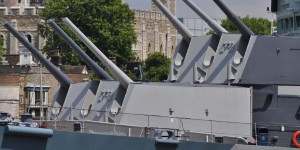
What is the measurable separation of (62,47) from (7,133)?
268ft

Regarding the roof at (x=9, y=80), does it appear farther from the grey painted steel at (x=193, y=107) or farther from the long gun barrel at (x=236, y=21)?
the grey painted steel at (x=193, y=107)

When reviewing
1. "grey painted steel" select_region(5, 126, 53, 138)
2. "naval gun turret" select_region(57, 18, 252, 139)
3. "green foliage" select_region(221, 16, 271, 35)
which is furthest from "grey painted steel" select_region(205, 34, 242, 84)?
"green foliage" select_region(221, 16, 271, 35)

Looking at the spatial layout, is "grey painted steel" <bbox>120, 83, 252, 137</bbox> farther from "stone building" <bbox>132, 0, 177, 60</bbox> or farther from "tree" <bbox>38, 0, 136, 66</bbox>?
"stone building" <bbox>132, 0, 177, 60</bbox>

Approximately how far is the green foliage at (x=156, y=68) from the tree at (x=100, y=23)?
1.94m

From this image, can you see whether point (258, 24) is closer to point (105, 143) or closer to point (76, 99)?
point (76, 99)

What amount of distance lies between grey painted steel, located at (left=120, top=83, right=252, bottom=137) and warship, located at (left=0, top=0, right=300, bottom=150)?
17 millimetres

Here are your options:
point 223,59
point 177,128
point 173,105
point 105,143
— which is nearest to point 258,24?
point 223,59

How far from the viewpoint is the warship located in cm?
3166

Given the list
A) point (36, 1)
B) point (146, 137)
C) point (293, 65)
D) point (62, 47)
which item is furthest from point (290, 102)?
point (36, 1)

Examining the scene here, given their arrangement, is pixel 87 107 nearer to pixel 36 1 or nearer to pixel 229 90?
pixel 229 90

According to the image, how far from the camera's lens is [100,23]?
118250mm

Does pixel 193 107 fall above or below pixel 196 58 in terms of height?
below

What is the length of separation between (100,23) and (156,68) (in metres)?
22.2

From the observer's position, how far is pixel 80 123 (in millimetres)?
33250
